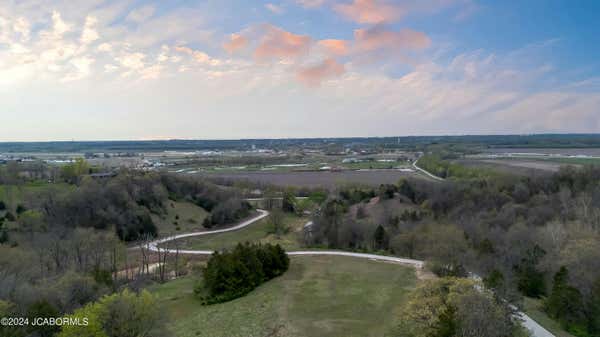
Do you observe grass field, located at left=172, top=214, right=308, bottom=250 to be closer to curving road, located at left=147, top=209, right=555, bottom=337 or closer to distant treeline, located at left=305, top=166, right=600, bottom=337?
curving road, located at left=147, top=209, right=555, bottom=337

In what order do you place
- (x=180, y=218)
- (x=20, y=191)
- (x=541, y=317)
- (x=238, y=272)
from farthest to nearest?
1. (x=180, y=218)
2. (x=20, y=191)
3. (x=238, y=272)
4. (x=541, y=317)

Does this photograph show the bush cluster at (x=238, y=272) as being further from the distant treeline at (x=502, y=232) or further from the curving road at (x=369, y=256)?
the distant treeline at (x=502, y=232)

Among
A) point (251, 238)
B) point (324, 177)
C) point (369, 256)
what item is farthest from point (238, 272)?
point (324, 177)

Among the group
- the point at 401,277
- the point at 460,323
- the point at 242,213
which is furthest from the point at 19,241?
the point at 460,323

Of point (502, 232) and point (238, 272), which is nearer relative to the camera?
point (238, 272)

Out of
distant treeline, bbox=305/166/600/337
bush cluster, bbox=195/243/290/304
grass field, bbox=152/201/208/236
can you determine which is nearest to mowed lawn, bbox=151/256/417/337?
bush cluster, bbox=195/243/290/304

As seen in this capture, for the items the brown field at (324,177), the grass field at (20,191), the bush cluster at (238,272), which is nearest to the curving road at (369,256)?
the bush cluster at (238,272)

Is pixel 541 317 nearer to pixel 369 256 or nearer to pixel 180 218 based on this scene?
pixel 369 256
